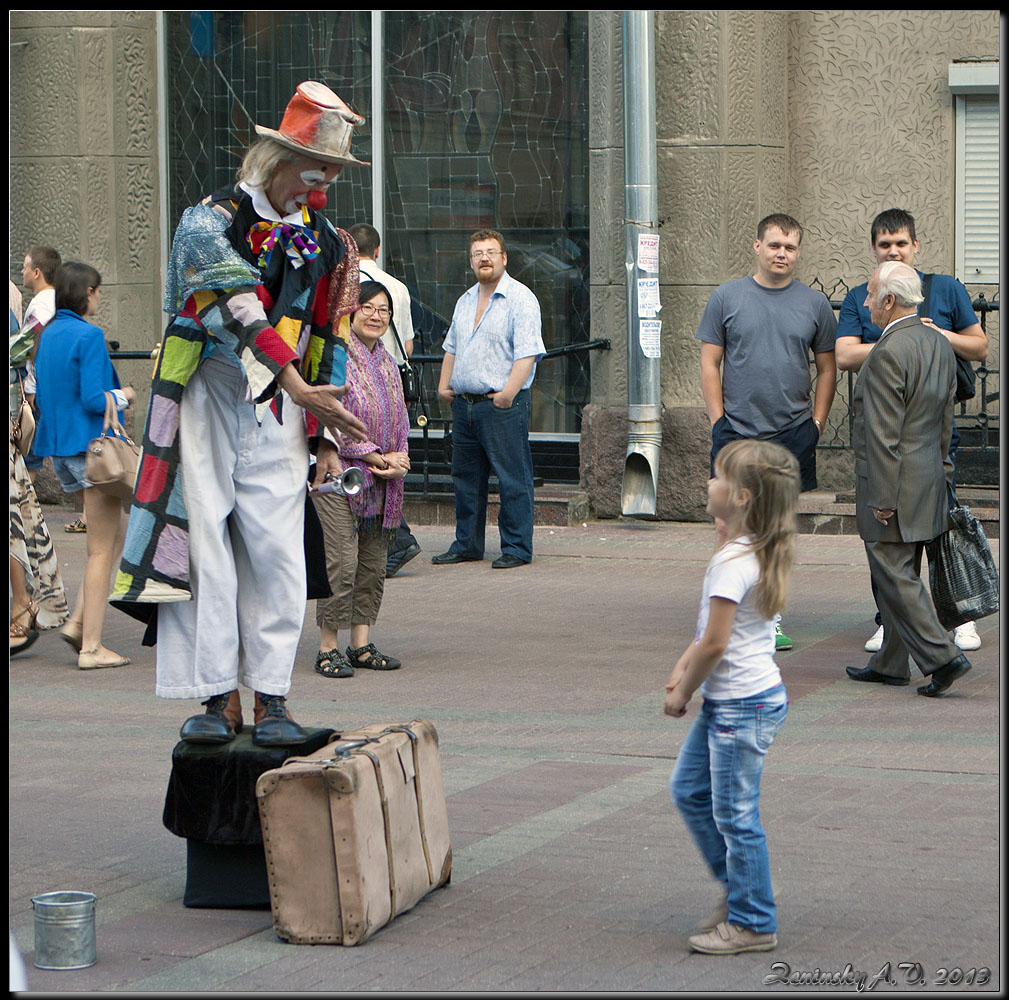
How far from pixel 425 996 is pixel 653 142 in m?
9.96

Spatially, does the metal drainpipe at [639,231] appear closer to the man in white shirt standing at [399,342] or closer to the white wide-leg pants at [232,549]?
the man in white shirt standing at [399,342]

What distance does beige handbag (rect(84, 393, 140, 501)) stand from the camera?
26.7ft

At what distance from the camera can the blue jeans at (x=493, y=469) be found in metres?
11.1

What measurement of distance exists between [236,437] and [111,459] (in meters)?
3.31

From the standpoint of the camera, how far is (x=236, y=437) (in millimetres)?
5020

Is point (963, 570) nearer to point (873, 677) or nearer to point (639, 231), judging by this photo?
point (873, 677)

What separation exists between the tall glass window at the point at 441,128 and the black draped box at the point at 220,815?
949cm

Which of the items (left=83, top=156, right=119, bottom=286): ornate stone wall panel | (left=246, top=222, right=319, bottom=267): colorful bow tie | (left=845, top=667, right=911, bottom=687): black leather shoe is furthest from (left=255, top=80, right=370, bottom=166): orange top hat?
(left=83, top=156, right=119, bottom=286): ornate stone wall panel

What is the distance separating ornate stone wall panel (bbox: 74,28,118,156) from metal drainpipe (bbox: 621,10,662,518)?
490cm

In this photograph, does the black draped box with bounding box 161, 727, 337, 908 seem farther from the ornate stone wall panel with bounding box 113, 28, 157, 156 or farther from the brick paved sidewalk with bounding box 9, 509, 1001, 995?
the ornate stone wall panel with bounding box 113, 28, 157, 156

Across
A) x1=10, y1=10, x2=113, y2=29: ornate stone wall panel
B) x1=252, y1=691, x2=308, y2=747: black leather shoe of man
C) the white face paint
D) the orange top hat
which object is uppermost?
x1=10, y1=10, x2=113, y2=29: ornate stone wall panel

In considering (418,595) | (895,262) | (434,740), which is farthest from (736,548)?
(418,595)

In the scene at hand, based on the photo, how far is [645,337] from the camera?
42.9 feet

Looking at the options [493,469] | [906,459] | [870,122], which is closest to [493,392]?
[493,469]
